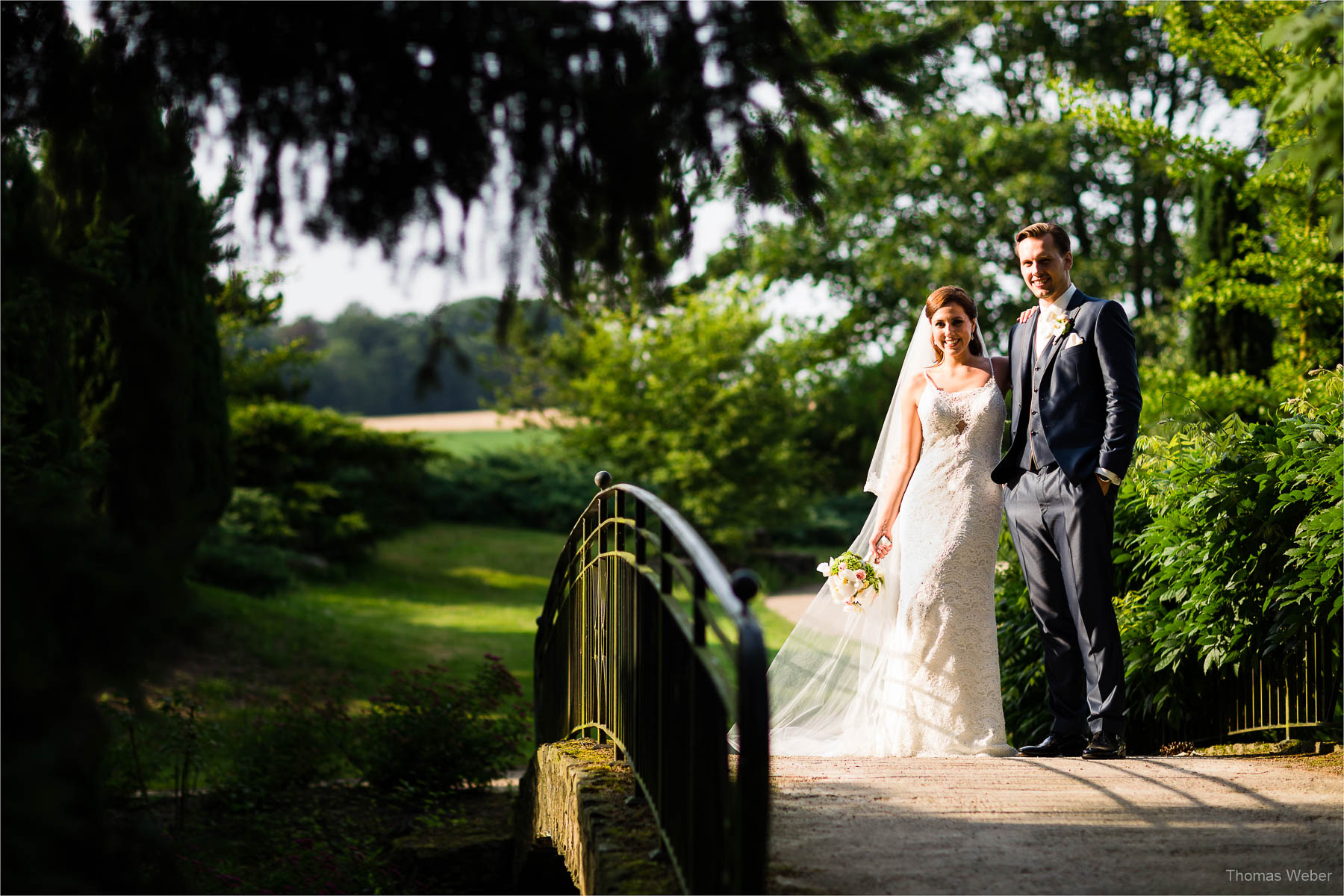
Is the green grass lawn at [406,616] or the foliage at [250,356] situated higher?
the foliage at [250,356]

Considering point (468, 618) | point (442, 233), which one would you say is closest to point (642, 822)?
→ point (442, 233)

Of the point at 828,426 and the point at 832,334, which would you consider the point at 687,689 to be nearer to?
the point at 832,334

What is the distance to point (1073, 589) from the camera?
4438 millimetres

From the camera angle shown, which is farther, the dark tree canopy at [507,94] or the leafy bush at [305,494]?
the leafy bush at [305,494]

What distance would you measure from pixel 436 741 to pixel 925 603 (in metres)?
5.02

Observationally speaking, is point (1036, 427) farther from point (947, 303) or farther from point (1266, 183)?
point (1266, 183)

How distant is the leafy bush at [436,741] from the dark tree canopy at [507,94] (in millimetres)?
6577

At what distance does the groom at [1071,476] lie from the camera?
435 cm

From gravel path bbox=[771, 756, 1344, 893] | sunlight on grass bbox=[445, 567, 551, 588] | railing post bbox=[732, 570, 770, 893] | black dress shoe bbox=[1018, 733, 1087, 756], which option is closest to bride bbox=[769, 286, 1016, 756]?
black dress shoe bbox=[1018, 733, 1087, 756]

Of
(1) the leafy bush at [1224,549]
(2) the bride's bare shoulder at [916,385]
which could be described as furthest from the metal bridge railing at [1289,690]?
(2) the bride's bare shoulder at [916,385]

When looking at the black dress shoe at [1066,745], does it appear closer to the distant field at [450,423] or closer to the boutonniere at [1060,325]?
the boutonniere at [1060,325]

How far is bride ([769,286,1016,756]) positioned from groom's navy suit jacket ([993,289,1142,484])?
46 cm

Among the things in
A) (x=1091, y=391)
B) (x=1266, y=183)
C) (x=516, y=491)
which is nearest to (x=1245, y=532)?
(x=1091, y=391)

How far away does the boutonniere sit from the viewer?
457 centimetres
